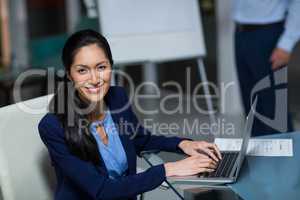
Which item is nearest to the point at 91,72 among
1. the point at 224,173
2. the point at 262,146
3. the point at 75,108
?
the point at 75,108

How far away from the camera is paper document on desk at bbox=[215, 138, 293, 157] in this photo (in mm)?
1873

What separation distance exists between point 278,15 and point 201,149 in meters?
1.31

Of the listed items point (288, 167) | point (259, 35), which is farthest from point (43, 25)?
point (288, 167)

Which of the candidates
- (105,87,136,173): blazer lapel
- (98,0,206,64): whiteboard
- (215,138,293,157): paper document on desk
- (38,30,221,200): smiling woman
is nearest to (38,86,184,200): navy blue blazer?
(38,30,221,200): smiling woman

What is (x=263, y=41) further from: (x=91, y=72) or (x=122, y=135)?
(x=91, y=72)

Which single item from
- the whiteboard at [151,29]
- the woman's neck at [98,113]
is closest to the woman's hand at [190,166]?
the woman's neck at [98,113]

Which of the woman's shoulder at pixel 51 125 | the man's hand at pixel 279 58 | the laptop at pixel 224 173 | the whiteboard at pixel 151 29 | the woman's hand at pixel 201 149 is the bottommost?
the laptop at pixel 224 173

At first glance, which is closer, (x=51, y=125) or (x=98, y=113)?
(x=51, y=125)

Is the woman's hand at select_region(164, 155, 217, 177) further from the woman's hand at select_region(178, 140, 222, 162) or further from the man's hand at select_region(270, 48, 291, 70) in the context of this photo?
the man's hand at select_region(270, 48, 291, 70)

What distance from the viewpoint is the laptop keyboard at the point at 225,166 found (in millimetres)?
1640

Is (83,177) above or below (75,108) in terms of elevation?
below

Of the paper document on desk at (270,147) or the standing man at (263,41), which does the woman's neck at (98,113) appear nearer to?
the paper document on desk at (270,147)

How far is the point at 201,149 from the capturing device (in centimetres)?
181

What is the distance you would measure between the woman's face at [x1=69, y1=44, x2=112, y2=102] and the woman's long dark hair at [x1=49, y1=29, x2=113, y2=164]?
0.02m
